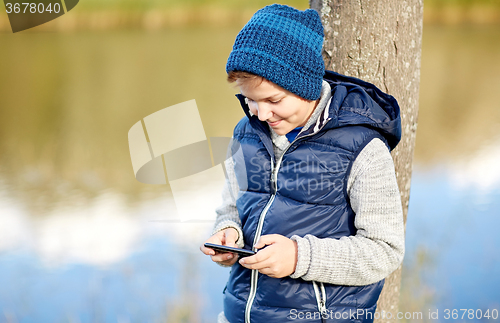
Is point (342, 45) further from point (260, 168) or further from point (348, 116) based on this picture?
point (260, 168)

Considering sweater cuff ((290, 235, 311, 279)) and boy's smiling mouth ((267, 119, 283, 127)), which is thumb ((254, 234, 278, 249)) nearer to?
sweater cuff ((290, 235, 311, 279))

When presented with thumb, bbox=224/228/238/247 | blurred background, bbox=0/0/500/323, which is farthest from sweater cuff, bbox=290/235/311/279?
blurred background, bbox=0/0/500/323

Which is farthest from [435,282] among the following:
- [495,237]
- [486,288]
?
[495,237]

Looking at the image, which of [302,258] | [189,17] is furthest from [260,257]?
[189,17]

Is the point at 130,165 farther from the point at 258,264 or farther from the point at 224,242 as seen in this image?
the point at 258,264

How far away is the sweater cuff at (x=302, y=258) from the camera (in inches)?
45.3

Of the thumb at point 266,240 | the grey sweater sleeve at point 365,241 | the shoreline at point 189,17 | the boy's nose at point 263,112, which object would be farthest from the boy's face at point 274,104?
the shoreline at point 189,17

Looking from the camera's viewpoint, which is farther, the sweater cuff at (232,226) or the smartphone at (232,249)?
the sweater cuff at (232,226)

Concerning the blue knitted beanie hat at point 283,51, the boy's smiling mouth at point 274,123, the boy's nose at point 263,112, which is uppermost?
the blue knitted beanie hat at point 283,51

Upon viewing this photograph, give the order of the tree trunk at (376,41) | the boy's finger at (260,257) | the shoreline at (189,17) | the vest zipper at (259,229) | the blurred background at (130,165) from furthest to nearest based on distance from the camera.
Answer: the shoreline at (189,17), the blurred background at (130,165), the tree trunk at (376,41), the vest zipper at (259,229), the boy's finger at (260,257)

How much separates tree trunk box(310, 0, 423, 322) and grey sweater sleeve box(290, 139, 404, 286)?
0.65m

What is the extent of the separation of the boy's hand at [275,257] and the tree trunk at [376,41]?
0.89m

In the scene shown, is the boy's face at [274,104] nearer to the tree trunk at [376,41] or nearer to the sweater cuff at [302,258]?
the sweater cuff at [302,258]

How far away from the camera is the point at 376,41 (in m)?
1.70
